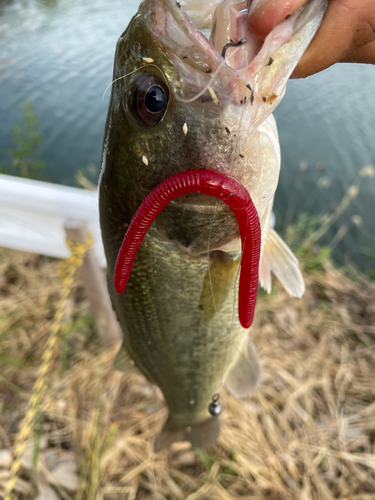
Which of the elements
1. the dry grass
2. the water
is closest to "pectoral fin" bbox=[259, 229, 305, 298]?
the dry grass

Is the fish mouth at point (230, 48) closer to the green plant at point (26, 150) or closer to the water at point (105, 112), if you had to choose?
the green plant at point (26, 150)

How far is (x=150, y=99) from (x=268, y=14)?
320 millimetres

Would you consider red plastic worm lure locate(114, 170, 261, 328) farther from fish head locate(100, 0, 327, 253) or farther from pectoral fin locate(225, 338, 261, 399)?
pectoral fin locate(225, 338, 261, 399)

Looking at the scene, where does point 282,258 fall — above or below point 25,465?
above

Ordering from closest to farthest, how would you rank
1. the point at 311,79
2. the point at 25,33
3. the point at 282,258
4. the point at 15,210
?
the point at 282,258 < the point at 15,210 < the point at 311,79 < the point at 25,33

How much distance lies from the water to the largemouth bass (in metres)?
3.99

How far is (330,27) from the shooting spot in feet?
2.83

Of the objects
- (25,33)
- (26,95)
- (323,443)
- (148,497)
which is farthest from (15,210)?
(25,33)

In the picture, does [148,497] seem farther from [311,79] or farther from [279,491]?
[311,79]

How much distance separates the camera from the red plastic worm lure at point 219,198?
76cm

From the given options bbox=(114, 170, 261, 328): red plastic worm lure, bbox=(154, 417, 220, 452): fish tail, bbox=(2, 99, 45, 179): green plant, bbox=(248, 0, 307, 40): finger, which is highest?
bbox=(248, 0, 307, 40): finger

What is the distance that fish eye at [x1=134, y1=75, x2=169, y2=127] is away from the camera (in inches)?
32.3

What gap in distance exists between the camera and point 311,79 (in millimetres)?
6621

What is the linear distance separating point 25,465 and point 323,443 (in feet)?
6.29
